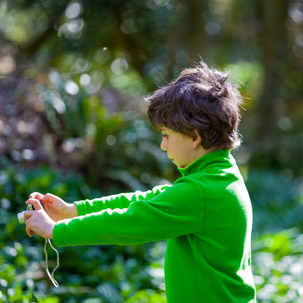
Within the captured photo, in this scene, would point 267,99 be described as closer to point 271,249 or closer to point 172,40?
point 172,40

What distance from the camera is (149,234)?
193 cm

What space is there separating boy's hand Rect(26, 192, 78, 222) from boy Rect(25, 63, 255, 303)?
0.67 feet

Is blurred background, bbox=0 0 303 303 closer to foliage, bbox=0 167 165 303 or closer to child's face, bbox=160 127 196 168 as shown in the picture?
foliage, bbox=0 167 165 303

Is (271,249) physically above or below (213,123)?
below

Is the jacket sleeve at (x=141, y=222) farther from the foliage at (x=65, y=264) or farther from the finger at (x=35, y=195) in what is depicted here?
the foliage at (x=65, y=264)

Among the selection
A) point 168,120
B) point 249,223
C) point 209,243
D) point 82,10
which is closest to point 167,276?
point 209,243

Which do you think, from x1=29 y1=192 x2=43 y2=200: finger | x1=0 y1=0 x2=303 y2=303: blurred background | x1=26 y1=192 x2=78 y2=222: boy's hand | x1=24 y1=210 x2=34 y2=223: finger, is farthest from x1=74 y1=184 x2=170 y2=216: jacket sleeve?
x1=0 y1=0 x2=303 y2=303: blurred background

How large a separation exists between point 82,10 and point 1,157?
3662 mm

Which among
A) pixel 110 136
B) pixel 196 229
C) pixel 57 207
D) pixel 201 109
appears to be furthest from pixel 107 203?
pixel 110 136

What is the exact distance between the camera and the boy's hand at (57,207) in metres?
2.26

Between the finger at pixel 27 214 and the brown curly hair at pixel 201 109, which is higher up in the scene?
the brown curly hair at pixel 201 109

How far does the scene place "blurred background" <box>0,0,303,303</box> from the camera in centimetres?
401

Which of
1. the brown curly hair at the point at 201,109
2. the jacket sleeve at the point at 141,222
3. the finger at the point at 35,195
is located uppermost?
the brown curly hair at the point at 201,109

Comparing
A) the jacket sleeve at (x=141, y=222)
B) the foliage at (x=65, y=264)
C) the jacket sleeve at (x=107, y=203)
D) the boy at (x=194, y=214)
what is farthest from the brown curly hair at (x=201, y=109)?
the foliage at (x=65, y=264)
